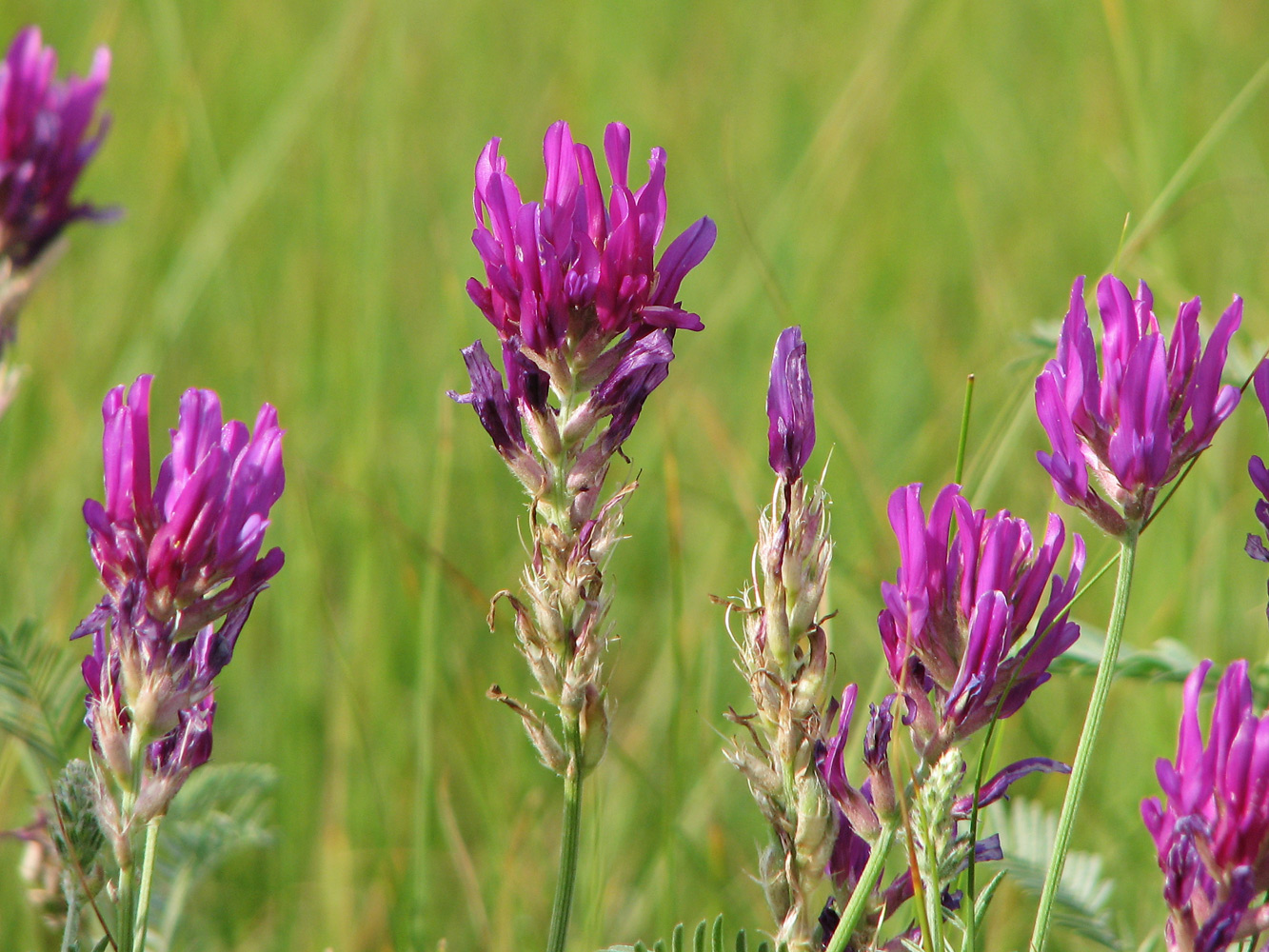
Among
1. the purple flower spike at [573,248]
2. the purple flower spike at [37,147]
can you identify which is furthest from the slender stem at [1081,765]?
the purple flower spike at [37,147]

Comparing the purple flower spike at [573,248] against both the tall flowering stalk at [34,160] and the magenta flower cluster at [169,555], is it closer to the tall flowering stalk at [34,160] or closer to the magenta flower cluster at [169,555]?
the magenta flower cluster at [169,555]

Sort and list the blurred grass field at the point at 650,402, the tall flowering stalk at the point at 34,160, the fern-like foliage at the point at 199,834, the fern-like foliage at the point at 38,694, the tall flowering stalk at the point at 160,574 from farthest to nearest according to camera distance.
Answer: the blurred grass field at the point at 650,402, the tall flowering stalk at the point at 34,160, the fern-like foliage at the point at 199,834, the fern-like foliage at the point at 38,694, the tall flowering stalk at the point at 160,574

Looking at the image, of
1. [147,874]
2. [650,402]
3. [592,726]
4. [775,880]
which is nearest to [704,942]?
[775,880]

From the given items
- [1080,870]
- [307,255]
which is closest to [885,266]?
[307,255]

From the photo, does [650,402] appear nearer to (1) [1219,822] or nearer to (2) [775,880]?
(2) [775,880]

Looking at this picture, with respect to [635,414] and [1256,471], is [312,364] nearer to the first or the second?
[635,414]
